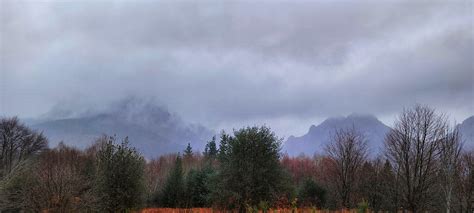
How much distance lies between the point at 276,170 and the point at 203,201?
658 inches

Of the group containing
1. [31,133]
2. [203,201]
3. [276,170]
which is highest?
[31,133]

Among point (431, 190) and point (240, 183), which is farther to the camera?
point (431, 190)

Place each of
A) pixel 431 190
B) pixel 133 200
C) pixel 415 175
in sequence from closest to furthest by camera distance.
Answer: pixel 415 175 → pixel 133 200 → pixel 431 190

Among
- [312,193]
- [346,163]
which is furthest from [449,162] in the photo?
[312,193]

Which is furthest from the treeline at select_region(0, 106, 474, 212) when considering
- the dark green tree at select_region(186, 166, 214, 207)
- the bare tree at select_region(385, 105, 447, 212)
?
the dark green tree at select_region(186, 166, 214, 207)

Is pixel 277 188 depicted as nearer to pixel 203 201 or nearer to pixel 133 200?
pixel 133 200

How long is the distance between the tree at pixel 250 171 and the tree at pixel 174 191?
52.7 ft

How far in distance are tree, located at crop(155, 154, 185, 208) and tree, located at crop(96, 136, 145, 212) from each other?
17375 mm

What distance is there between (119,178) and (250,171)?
7.63m

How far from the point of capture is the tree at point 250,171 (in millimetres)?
25172

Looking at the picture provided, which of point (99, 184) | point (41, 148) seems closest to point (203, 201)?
point (99, 184)

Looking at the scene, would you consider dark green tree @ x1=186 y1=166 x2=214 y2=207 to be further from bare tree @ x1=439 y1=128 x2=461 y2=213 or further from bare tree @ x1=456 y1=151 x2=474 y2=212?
bare tree @ x1=456 y1=151 x2=474 y2=212

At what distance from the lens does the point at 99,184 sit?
22.6 m

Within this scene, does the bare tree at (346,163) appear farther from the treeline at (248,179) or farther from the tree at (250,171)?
the tree at (250,171)
